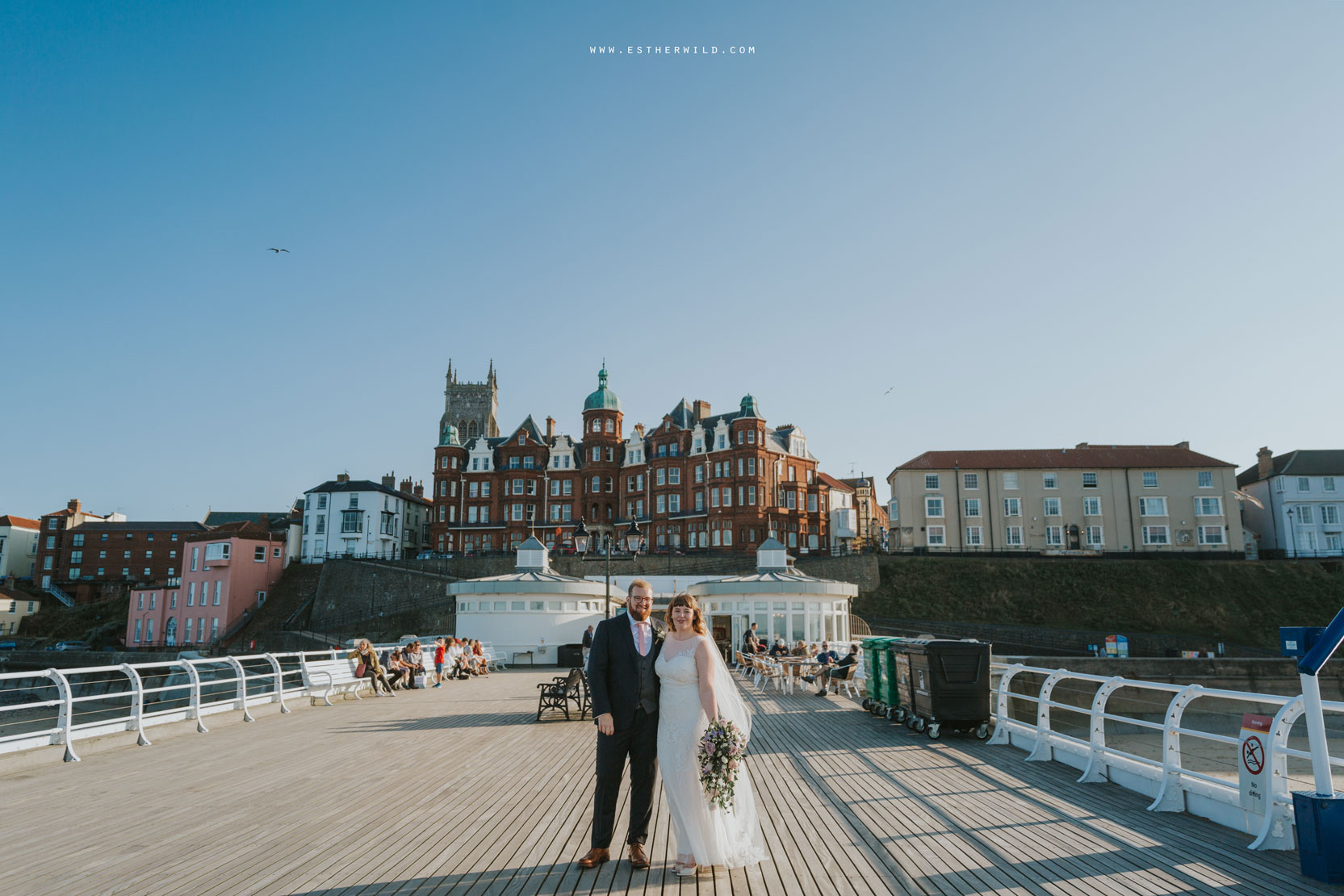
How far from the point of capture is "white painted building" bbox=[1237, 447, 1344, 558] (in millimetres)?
58938

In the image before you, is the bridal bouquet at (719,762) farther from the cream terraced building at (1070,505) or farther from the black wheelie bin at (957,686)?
the cream terraced building at (1070,505)

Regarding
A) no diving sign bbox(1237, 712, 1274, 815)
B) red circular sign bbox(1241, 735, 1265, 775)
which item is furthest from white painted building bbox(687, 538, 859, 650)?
red circular sign bbox(1241, 735, 1265, 775)

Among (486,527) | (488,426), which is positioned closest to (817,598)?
(486,527)

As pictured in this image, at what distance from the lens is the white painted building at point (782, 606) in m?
30.8

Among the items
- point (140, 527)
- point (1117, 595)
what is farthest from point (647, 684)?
point (140, 527)

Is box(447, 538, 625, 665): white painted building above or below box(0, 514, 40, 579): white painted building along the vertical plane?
below

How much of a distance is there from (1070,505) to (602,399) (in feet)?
125

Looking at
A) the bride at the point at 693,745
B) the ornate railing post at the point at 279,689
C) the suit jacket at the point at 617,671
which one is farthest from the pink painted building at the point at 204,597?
the bride at the point at 693,745

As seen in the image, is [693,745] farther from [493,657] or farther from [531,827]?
[493,657]

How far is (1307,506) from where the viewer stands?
196 feet

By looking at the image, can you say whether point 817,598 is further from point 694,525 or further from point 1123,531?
point 1123,531

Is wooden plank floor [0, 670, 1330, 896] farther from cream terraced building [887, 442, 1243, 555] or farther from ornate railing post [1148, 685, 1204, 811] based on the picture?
cream terraced building [887, 442, 1243, 555]

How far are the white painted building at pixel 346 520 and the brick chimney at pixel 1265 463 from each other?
72.1m

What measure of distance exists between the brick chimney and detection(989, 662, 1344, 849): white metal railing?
66.0 metres
